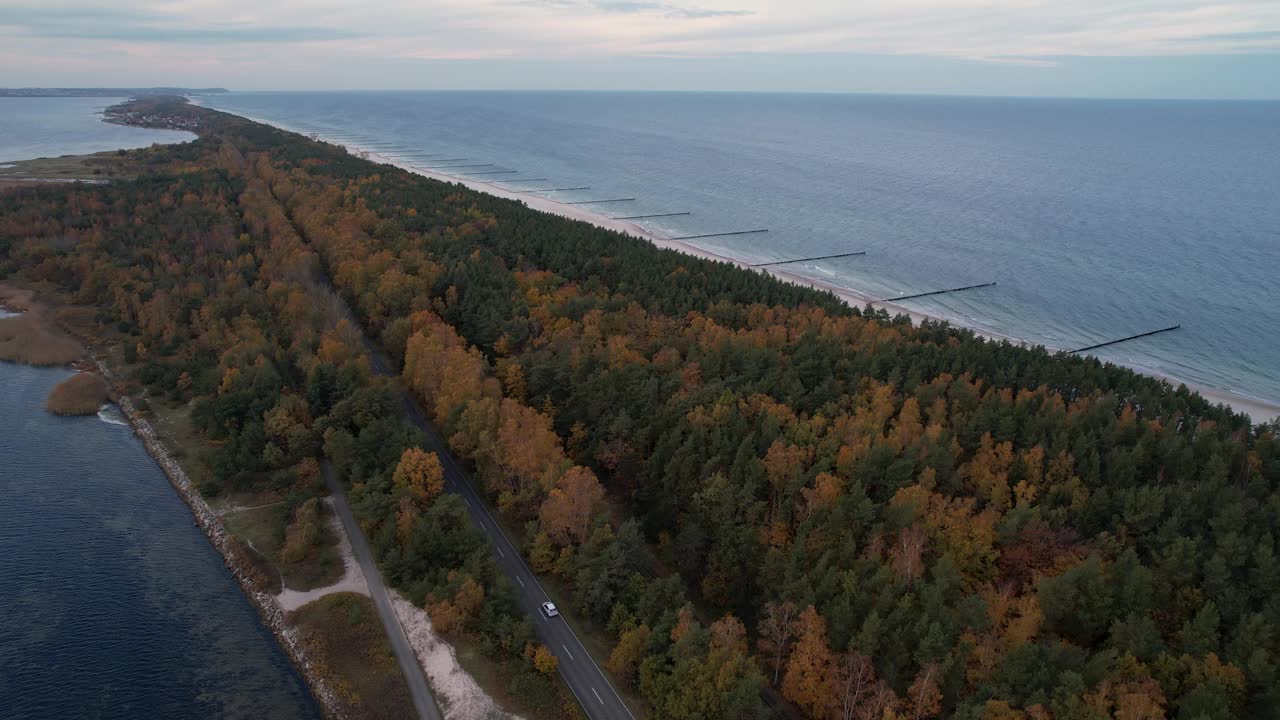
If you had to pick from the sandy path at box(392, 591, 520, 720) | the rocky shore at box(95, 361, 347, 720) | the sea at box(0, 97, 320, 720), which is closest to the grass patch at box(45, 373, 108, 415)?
the rocky shore at box(95, 361, 347, 720)

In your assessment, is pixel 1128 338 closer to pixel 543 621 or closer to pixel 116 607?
pixel 543 621

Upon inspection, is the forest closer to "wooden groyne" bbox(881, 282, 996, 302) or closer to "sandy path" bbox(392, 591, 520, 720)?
"sandy path" bbox(392, 591, 520, 720)

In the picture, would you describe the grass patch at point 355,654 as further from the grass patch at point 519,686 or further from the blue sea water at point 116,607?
the grass patch at point 519,686

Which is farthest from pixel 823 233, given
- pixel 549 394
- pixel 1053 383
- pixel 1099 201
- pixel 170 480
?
pixel 170 480

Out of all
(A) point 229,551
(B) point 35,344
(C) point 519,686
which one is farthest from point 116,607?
(B) point 35,344

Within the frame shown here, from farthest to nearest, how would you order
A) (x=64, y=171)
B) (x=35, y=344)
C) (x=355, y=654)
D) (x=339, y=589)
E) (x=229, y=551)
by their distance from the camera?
(x=64, y=171), (x=35, y=344), (x=229, y=551), (x=339, y=589), (x=355, y=654)

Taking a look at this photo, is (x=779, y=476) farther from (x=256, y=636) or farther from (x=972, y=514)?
(x=256, y=636)

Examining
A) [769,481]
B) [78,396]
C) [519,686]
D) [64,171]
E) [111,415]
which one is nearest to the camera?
[519,686]
